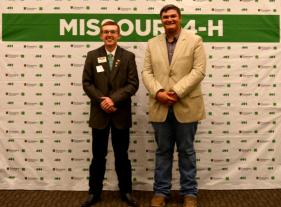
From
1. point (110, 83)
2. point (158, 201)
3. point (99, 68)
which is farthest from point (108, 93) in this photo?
point (158, 201)

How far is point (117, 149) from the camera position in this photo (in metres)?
3.24

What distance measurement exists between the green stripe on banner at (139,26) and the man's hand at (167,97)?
859 mm

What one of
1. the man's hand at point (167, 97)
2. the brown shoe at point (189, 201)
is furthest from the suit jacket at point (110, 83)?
the brown shoe at point (189, 201)

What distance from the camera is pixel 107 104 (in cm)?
307

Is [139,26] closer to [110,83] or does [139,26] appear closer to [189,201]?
[110,83]

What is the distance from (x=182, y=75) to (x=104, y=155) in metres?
0.91

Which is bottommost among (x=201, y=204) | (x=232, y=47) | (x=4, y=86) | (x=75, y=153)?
(x=201, y=204)

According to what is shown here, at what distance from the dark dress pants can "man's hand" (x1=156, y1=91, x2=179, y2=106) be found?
42 centimetres

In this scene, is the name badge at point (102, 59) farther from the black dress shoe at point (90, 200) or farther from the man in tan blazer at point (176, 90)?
the black dress shoe at point (90, 200)

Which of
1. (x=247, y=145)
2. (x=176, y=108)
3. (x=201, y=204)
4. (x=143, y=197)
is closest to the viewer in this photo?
(x=176, y=108)

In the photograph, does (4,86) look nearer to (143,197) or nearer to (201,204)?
(143,197)

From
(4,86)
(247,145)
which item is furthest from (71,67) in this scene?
(247,145)

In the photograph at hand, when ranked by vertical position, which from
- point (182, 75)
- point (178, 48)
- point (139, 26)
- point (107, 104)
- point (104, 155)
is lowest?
point (104, 155)

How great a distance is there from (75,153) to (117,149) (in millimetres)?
696
